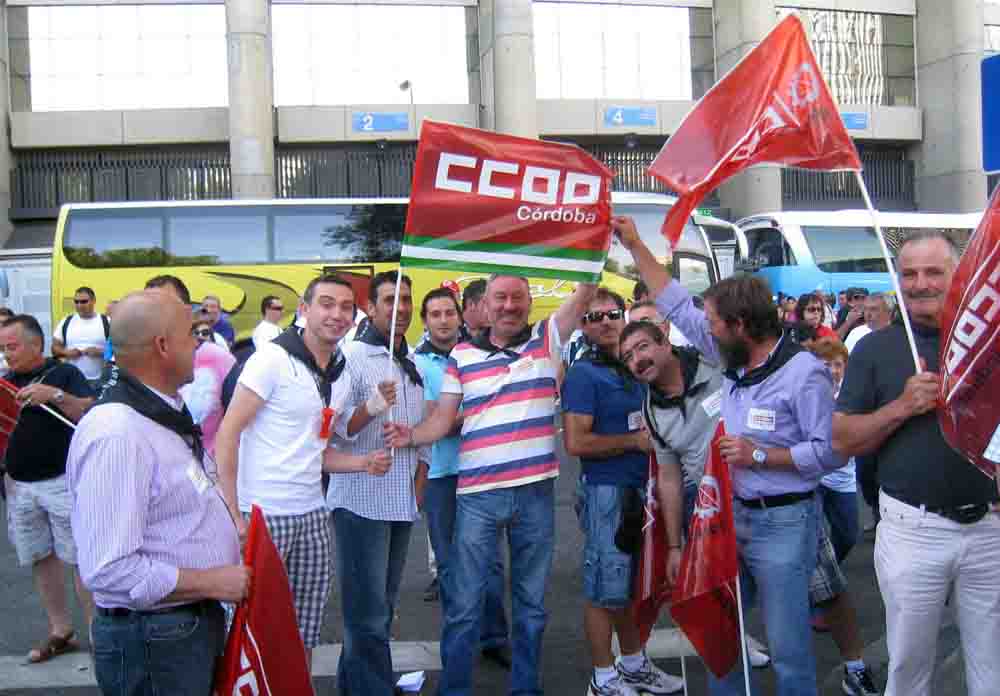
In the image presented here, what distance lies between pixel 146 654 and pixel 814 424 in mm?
2517

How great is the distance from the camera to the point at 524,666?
476cm

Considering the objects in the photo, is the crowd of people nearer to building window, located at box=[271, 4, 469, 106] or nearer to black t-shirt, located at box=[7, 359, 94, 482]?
black t-shirt, located at box=[7, 359, 94, 482]

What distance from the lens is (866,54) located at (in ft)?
111

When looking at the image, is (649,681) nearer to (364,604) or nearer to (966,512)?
(364,604)

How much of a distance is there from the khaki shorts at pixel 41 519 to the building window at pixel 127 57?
26121 millimetres

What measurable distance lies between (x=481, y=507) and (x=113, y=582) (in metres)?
2.18

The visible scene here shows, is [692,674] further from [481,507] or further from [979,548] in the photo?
[979,548]

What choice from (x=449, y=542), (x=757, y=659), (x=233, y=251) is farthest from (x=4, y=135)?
(x=757, y=659)

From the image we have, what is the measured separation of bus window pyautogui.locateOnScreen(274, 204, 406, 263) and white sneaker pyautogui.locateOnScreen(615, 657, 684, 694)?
50.5 feet

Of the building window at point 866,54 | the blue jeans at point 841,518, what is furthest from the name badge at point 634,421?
the building window at point 866,54

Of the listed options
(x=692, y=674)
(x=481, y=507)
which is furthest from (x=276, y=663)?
(x=692, y=674)

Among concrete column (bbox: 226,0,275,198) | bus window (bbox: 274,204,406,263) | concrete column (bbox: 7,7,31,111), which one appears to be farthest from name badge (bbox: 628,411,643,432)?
concrete column (bbox: 7,7,31,111)

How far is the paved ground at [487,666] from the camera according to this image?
5.25 metres

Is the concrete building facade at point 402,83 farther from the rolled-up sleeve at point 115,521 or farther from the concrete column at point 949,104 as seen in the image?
the rolled-up sleeve at point 115,521
